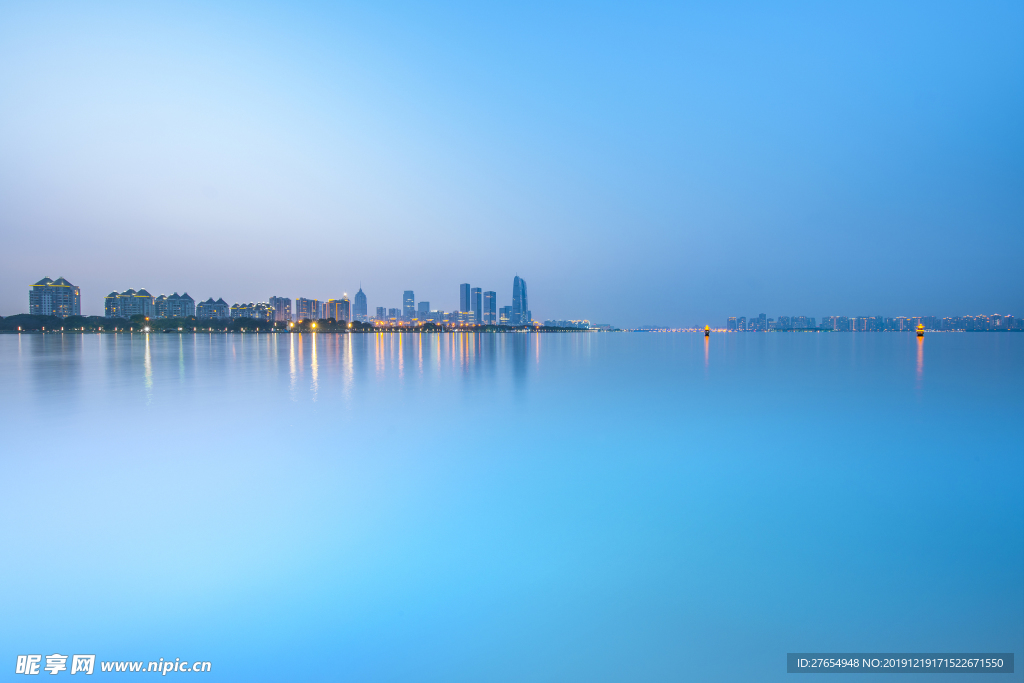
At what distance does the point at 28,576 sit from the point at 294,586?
2926 mm

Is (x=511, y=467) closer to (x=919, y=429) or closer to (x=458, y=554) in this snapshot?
(x=458, y=554)

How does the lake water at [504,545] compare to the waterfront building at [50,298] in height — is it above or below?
→ below

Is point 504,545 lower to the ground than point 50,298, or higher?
lower

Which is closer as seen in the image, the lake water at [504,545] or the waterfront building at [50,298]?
the lake water at [504,545]

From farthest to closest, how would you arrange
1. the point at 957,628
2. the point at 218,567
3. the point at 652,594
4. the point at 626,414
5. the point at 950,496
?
the point at 626,414, the point at 950,496, the point at 218,567, the point at 652,594, the point at 957,628

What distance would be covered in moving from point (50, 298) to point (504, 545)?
844ft

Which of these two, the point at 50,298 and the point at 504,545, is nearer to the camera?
the point at 504,545

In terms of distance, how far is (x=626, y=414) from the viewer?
14.7m

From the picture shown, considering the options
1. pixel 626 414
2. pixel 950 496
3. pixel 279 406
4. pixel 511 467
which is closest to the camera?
pixel 950 496

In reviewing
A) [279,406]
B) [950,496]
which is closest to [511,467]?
[950,496]

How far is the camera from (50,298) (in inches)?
7456

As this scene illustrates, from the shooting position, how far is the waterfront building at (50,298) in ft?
619

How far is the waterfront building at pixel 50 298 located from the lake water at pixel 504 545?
240496 mm

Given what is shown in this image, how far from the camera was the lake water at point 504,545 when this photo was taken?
14.0 feet
